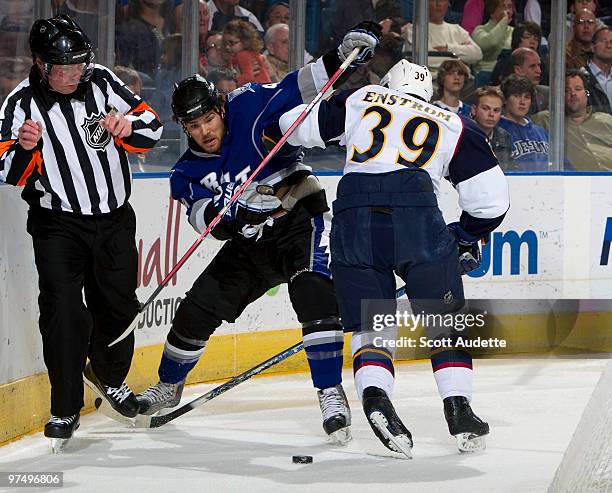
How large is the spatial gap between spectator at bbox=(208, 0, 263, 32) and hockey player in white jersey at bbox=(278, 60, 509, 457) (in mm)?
2420

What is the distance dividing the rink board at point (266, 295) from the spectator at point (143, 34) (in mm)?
750

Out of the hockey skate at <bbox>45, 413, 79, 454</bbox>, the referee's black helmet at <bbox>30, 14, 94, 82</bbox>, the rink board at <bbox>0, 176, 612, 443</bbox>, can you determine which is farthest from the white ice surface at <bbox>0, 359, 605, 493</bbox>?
the referee's black helmet at <bbox>30, 14, 94, 82</bbox>

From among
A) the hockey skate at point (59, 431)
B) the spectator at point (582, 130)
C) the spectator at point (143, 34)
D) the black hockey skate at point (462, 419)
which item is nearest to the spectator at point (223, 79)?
the spectator at point (143, 34)

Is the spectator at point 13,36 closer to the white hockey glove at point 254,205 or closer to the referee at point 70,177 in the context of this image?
Result: the referee at point 70,177

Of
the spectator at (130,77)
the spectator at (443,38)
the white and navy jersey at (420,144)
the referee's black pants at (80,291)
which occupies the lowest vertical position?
the referee's black pants at (80,291)

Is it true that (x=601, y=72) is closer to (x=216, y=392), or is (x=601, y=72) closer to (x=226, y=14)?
(x=226, y=14)

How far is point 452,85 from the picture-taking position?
6934 millimetres

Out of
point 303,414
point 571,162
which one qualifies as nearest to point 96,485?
point 303,414

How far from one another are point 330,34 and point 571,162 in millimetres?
1346

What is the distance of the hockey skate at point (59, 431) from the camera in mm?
4266

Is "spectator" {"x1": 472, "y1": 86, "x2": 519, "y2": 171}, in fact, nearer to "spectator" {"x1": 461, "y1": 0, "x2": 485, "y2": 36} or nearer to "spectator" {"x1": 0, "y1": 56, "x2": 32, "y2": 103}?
"spectator" {"x1": 461, "y1": 0, "x2": 485, "y2": 36}

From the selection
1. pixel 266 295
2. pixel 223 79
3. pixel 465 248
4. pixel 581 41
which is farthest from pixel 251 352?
pixel 581 41

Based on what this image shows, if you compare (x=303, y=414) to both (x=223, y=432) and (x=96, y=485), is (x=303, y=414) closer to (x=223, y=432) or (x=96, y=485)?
(x=223, y=432)

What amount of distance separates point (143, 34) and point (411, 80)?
7.35 ft
